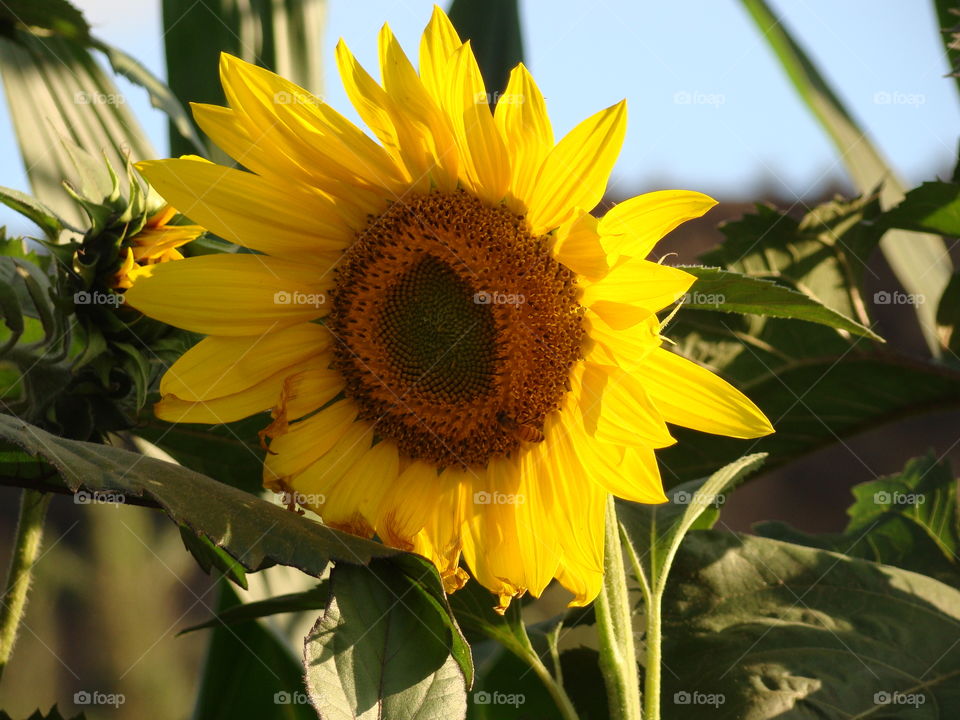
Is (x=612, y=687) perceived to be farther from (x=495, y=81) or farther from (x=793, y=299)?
(x=495, y=81)

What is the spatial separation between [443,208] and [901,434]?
8.33 ft

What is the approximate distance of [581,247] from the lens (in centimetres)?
47

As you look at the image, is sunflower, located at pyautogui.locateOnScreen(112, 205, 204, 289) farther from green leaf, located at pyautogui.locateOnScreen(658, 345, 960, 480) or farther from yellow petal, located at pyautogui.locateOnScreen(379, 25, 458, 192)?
green leaf, located at pyautogui.locateOnScreen(658, 345, 960, 480)

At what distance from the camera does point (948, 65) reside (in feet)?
2.17

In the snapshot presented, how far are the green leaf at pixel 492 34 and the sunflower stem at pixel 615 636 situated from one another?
0.46 metres

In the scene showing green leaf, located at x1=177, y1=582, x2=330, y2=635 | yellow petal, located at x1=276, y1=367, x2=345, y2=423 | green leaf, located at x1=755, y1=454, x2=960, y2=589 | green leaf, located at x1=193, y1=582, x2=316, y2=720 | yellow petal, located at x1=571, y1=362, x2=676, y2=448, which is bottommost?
green leaf, located at x1=193, y1=582, x2=316, y2=720

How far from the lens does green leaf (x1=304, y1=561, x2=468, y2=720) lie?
1.17ft

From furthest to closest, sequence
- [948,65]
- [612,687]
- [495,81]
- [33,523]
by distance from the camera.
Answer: [495,81], [948,65], [33,523], [612,687]

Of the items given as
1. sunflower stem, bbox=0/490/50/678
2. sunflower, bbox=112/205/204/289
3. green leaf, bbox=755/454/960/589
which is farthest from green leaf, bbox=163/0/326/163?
green leaf, bbox=755/454/960/589

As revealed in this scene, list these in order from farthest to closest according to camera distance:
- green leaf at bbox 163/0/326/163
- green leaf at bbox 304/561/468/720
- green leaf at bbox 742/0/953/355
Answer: green leaf at bbox 742/0/953/355 → green leaf at bbox 163/0/326/163 → green leaf at bbox 304/561/468/720

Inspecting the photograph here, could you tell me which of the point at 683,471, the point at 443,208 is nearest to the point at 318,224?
the point at 443,208

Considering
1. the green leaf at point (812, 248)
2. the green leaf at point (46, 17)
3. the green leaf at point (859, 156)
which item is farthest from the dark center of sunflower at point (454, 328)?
the green leaf at point (859, 156)

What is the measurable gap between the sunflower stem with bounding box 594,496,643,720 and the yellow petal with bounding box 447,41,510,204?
0.57 feet

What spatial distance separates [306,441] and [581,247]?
7.8 inches
